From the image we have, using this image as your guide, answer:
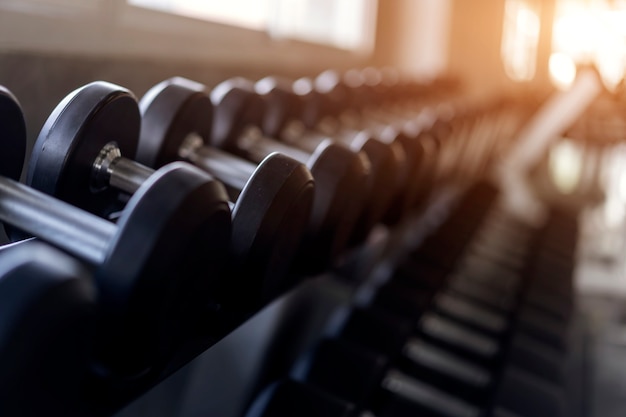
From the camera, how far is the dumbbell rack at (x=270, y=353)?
0.88 m

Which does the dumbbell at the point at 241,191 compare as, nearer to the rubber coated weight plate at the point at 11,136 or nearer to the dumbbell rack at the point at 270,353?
the rubber coated weight plate at the point at 11,136

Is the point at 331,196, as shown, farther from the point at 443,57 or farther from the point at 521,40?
the point at 521,40

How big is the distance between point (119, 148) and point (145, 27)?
0.58 metres

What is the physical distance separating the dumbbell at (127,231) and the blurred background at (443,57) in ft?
0.87

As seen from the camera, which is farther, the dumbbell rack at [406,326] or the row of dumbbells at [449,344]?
the row of dumbbells at [449,344]

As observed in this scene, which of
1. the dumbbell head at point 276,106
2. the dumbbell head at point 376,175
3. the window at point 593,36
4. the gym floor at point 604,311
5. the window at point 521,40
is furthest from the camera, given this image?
the window at point 521,40

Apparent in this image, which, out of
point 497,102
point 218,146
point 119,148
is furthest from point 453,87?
point 119,148

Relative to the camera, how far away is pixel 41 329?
39 centimetres

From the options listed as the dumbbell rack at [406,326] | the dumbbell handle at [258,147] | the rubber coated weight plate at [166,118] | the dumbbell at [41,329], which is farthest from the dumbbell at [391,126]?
the dumbbell at [41,329]

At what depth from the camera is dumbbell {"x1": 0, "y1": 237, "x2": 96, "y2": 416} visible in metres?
0.38

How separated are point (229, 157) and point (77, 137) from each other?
278mm

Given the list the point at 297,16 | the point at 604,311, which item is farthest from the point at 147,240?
the point at 297,16

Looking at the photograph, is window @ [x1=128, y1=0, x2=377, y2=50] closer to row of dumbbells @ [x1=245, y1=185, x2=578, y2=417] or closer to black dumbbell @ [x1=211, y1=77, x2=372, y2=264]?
black dumbbell @ [x1=211, y1=77, x2=372, y2=264]

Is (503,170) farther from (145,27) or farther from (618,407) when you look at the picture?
(145,27)
